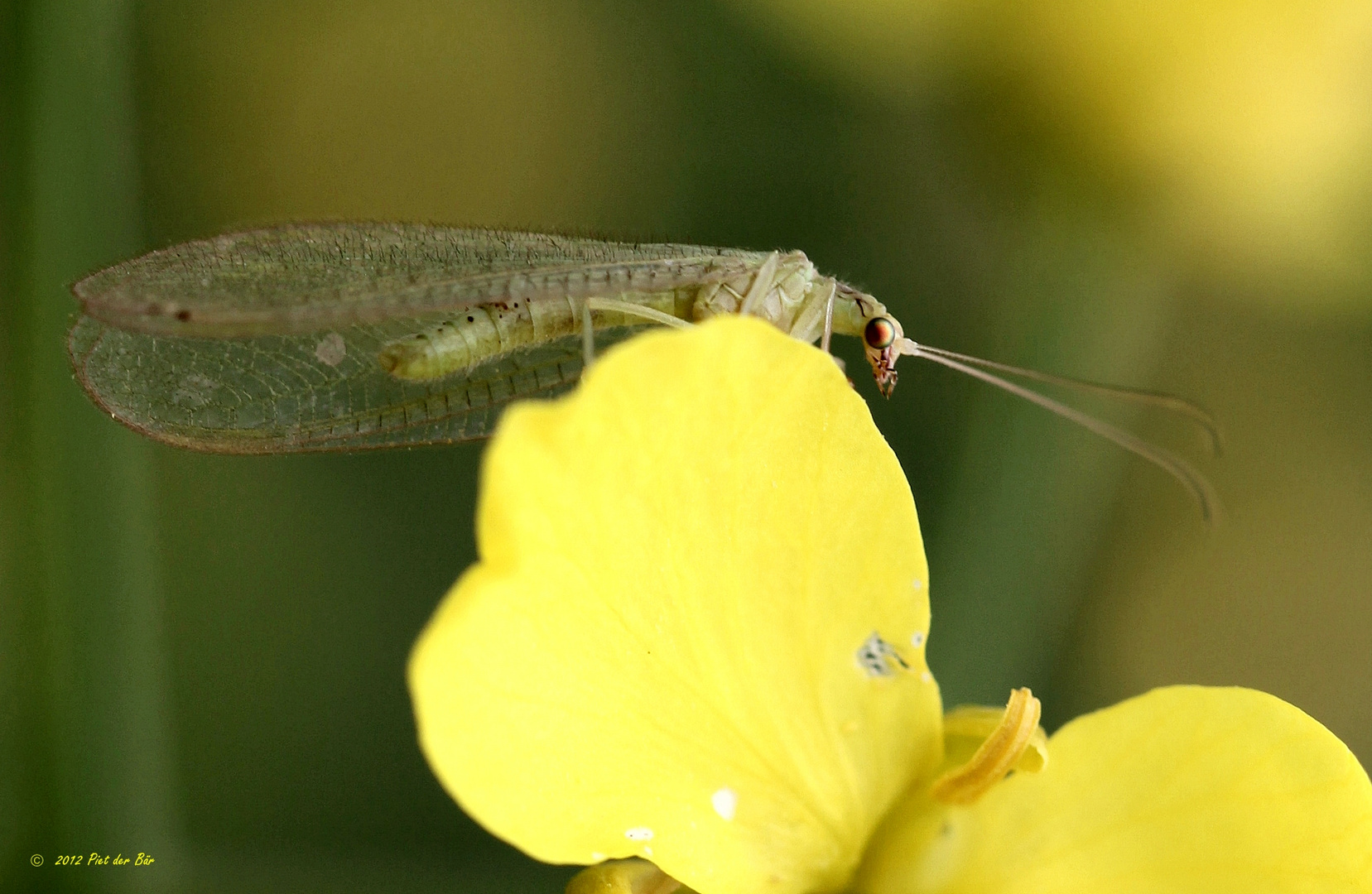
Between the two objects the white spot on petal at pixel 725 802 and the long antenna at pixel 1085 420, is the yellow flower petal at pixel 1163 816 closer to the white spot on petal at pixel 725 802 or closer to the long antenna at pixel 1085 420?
the white spot on petal at pixel 725 802

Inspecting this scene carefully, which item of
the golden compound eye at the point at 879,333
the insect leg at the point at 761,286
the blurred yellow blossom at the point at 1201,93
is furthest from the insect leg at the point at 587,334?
the blurred yellow blossom at the point at 1201,93

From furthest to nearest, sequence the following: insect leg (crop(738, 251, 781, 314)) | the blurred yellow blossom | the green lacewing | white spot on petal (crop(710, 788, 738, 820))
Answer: the blurred yellow blossom → insect leg (crop(738, 251, 781, 314)) → the green lacewing → white spot on petal (crop(710, 788, 738, 820))

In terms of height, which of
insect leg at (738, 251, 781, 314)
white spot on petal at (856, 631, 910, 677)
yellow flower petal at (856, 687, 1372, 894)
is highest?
insect leg at (738, 251, 781, 314)

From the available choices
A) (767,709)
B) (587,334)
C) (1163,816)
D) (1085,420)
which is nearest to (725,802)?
(767,709)

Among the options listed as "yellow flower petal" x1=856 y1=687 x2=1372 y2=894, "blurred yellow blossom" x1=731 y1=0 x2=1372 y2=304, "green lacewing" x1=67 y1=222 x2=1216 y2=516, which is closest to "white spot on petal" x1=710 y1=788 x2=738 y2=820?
"yellow flower petal" x1=856 y1=687 x2=1372 y2=894

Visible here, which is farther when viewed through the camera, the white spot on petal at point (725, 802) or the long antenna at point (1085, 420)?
the long antenna at point (1085, 420)

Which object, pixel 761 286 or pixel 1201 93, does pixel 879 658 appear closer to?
pixel 761 286

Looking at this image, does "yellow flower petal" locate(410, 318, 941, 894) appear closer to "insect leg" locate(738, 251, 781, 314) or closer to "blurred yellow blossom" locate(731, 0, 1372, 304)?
"insect leg" locate(738, 251, 781, 314)
